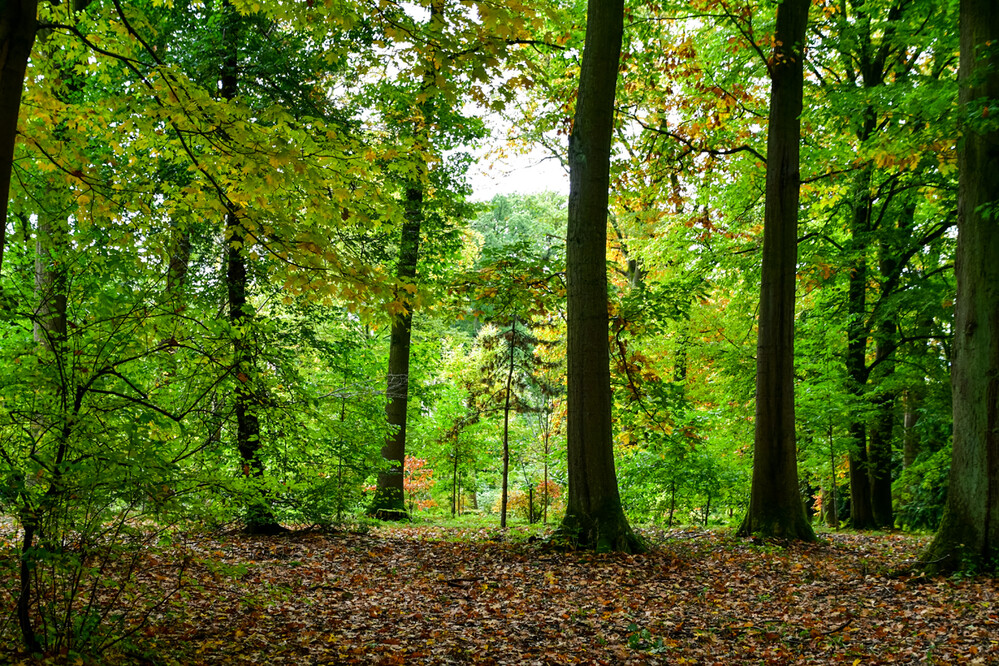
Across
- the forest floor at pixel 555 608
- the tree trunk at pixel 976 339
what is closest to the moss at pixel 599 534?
the forest floor at pixel 555 608

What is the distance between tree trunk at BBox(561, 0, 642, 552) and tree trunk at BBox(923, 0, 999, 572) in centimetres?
328

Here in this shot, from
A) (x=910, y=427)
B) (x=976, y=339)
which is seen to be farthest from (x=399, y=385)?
(x=910, y=427)

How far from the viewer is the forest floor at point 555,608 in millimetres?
4625

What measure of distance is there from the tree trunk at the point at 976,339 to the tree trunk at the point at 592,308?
3.28 meters

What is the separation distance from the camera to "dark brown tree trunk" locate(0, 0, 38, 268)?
292 centimetres

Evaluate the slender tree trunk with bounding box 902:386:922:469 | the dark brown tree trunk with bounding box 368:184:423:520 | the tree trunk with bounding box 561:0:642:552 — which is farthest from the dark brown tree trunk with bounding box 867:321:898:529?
the dark brown tree trunk with bounding box 368:184:423:520

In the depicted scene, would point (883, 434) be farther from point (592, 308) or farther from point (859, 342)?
point (592, 308)

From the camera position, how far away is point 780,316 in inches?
358

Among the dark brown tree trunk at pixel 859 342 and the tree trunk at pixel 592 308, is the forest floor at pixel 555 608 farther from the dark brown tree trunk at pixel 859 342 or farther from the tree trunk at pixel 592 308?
the dark brown tree trunk at pixel 859 342

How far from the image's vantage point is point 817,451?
42.6 ft

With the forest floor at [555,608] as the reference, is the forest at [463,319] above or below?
above

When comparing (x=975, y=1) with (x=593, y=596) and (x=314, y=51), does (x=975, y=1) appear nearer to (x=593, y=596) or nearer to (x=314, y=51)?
(x=593, y=596)

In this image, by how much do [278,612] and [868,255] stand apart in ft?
37.3

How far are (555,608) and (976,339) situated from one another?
4.92 m
